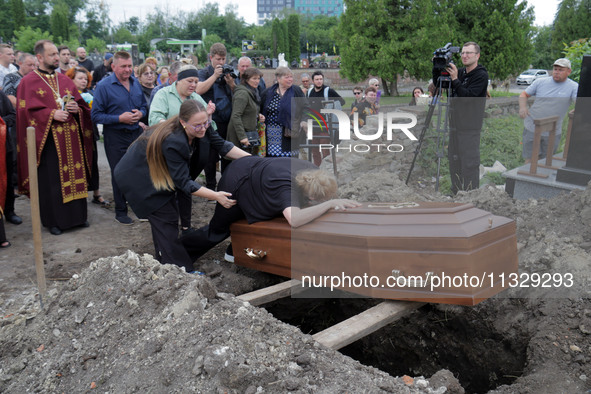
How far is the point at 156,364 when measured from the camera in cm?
222

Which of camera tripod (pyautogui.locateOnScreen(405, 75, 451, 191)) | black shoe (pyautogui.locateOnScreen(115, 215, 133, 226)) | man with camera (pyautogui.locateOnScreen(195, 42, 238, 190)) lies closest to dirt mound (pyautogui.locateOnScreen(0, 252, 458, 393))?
black shoe (pyautogui.locateOnScreen(115, 215, 133, 226))

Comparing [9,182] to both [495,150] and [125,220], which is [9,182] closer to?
[125,220]

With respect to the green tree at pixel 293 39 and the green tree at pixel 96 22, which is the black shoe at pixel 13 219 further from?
the green tree at pixel 96 22

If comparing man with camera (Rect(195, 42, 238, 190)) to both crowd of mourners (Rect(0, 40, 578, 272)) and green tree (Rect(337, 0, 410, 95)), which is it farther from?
green tree (Rect(337, 0, 410, 95))

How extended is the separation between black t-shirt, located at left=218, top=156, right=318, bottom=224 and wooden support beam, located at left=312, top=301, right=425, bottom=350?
0.88 m

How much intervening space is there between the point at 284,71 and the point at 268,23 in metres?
66.8

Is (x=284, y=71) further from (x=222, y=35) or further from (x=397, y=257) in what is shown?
(x=222, y=35)

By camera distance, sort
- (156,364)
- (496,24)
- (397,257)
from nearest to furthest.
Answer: (156,364) < (397,257) < (496,24)

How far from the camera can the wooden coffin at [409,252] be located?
2736 mm

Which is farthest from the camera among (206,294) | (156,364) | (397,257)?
(397,257)

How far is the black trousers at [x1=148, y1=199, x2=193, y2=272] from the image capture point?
11.8 ft

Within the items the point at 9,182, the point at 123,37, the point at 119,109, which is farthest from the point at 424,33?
the point at 123,37

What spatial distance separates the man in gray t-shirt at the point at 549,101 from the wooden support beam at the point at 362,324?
3.43 metres

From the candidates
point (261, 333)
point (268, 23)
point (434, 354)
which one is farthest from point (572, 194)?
point (268, 23)
